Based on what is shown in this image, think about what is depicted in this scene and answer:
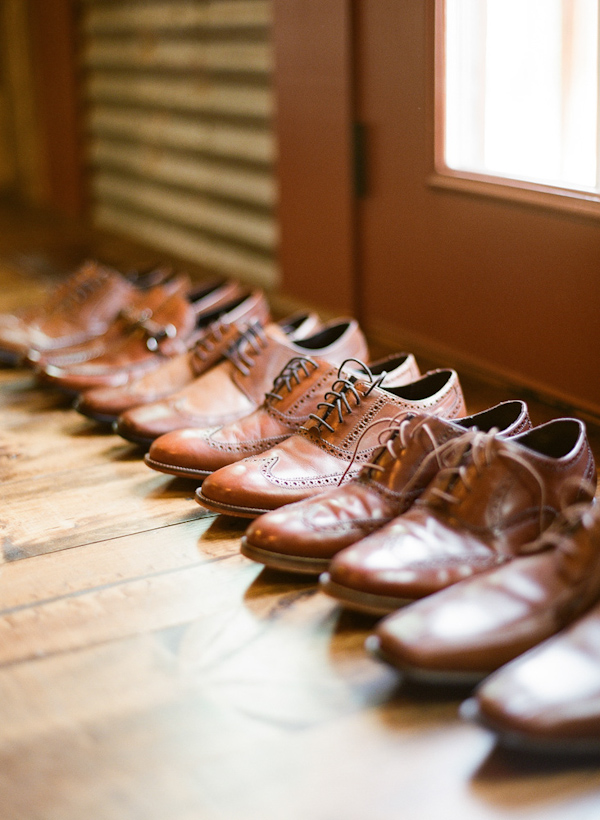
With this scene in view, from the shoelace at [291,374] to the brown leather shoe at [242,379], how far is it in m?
0.09

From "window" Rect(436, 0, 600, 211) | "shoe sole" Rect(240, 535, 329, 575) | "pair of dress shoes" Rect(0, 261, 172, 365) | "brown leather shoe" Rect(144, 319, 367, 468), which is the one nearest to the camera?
"shoe sole" Rect(240, 535, 329, 575)

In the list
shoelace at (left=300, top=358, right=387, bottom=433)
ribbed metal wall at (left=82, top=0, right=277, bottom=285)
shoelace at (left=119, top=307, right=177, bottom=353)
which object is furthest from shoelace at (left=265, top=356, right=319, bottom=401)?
ribbed metal wall at (left=82, top=0, right=277, bottom=285)

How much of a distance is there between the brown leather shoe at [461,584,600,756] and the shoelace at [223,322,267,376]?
3.19ft

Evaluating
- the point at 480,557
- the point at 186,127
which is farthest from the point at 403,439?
the point at 186,127

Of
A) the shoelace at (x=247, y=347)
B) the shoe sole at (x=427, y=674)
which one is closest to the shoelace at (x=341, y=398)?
the shoelace at (x=247, y=347)

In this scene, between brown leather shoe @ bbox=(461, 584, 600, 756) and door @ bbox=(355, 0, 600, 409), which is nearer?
brown leather shoe @ bbox=(461, 584, 600, 756)

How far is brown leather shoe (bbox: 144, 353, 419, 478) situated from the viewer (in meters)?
1.65

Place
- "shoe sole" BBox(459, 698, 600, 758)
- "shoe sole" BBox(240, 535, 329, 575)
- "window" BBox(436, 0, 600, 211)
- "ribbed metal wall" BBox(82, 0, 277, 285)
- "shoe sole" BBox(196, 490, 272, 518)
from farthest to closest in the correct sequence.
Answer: "ribbed metal wall" BBox(82, 0, 277, 285)
"window" BBox(436, 0, 600, 211)
"shoe sole" BBox(196, 490, 272, 518)
"shoe sole" BBox(240, 535, 329, 575)
"shoe sole" BBox(459, 698, 600, 758)

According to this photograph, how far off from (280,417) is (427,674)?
71cm

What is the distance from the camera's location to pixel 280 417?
167cm

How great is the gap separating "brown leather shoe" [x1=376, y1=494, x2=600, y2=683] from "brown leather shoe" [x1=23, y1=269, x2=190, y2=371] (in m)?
1.30

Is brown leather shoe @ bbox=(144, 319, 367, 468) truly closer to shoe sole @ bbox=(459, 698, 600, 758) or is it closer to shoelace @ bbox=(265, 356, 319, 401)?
→ shoelace @ bbox=(265, 356, 319, 401)

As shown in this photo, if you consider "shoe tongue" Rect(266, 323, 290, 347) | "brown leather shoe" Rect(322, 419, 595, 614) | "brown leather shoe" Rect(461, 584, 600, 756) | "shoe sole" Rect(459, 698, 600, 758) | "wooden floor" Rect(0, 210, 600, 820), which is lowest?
"wooden floor" Rect(0, 210, 600, 820)

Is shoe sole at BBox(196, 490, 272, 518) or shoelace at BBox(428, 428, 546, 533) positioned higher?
shoelace at BBox(428, 428, 546, 533)
